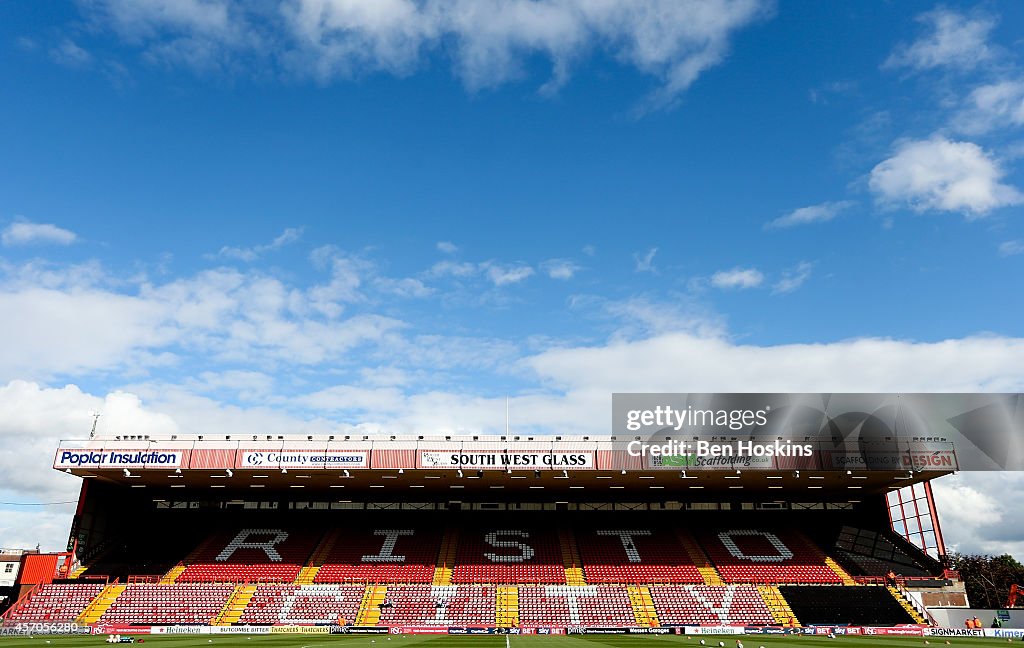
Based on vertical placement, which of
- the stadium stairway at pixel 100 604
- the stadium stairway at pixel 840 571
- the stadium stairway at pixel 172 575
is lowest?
the stadium stairway at pixel 100 604

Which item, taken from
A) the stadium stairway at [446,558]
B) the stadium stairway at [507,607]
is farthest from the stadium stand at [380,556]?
the stadium stairway at [507,607]

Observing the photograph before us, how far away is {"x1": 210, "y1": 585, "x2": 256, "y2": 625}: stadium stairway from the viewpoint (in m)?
44.8

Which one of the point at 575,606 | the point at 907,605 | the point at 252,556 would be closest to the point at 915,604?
the point at 907,605

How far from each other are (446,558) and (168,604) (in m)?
19.8

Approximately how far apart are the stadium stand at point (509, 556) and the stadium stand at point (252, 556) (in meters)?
12.8

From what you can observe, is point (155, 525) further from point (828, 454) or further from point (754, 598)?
point (828, 454)

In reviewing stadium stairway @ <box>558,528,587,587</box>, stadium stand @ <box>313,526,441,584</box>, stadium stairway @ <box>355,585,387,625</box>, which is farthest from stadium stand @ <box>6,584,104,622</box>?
stadium stairway @ <box>558,528,587,587</box>

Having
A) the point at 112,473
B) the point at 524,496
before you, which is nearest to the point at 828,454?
the point at 524,496

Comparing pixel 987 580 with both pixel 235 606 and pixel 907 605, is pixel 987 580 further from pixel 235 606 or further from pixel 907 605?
pixel 235 606

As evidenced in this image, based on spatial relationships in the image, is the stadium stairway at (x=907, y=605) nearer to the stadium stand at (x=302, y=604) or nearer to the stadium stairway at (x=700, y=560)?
the stadium stairway at (x=700, y=560)

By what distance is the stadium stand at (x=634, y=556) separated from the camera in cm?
5088

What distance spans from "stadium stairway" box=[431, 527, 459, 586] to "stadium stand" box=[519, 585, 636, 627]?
239 inches

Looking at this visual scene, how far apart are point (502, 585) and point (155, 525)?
31725 mm

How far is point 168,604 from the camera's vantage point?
1816 inches
